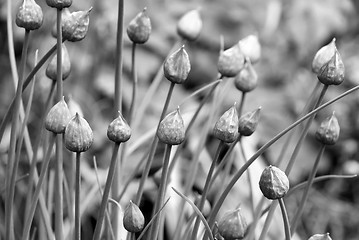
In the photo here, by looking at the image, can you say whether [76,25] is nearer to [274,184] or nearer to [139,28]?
[139,28]

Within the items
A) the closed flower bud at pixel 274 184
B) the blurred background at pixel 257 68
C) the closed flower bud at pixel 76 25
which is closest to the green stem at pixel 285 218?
the closed flower bud at pixel 274 184

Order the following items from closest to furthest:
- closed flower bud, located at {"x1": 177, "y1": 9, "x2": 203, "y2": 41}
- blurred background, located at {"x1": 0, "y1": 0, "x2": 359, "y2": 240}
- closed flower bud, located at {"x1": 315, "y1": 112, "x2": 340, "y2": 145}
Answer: closed flower bud, located at {"x1": 315, "y1": 112, "x2": 340, "y2": 145}, closed flower bud, located at {"x1": 177, "y1": 9, "x2": 203, "y2": 41}, blurred background, located at {"x1": 0, "y1": 0, "x2": 359, "y2": 240}

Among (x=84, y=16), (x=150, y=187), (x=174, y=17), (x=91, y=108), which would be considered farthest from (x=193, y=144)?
(x=84, y=16)

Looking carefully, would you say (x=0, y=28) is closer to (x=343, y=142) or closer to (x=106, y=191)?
(x=343, y=142)

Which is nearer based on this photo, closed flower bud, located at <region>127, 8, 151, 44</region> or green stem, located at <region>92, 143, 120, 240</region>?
green stem, located at <region>92, 143, 120, 240</region>

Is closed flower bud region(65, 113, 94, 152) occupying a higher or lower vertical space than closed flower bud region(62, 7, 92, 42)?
lower

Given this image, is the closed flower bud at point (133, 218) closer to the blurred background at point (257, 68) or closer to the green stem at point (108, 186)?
the green stem at point (108, 186)

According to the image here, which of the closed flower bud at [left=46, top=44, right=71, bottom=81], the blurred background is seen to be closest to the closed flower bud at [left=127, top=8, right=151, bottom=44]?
the closed flower bud at [left=46, top=44, right=71, bottom=81]

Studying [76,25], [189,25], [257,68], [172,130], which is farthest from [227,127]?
[257,68]

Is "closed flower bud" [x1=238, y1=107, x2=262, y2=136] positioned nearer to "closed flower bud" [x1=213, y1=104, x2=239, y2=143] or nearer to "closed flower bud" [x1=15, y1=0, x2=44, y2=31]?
"closed flower bud" [x1=213, y1=104, x2=239, y2=143]
